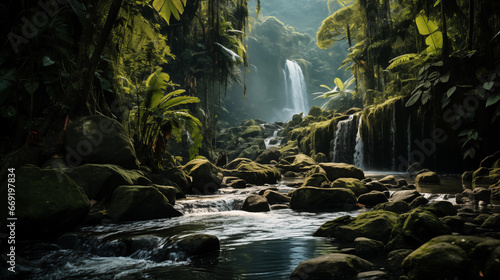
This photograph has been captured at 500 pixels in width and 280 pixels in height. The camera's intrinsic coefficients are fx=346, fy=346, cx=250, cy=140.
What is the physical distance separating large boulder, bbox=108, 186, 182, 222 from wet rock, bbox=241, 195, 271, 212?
181 cm

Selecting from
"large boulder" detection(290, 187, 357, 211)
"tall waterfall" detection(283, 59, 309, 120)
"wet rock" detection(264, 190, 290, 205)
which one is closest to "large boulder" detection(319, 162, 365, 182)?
"wet rock" detection(264, 190, 290, 205)

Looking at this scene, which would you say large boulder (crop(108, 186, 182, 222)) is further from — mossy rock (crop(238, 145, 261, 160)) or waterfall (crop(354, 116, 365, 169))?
mossy rock (crop(238, 145, 261, 160))

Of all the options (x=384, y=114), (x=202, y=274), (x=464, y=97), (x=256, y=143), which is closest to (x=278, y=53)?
(x=256, y=143)

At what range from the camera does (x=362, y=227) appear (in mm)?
4492

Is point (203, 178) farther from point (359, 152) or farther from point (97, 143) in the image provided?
point (359, 152)

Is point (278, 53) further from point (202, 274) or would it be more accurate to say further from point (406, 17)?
point (202, 274)

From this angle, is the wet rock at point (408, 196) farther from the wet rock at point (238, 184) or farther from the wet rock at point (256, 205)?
the wet rock at point (238, 184)

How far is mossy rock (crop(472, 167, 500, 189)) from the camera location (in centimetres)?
829

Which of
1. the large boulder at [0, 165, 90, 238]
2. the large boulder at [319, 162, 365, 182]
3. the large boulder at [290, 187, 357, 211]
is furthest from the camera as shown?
the large boulder at [319, 162, 365, 182]

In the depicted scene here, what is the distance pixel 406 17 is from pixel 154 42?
1306 cm

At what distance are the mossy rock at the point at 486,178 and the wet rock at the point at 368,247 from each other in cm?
589

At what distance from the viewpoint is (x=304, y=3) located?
81.6 metres

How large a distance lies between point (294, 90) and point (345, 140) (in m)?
34.5

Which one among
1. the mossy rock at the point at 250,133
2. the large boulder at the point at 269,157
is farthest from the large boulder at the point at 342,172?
the mossy rock at the point at 250,133
